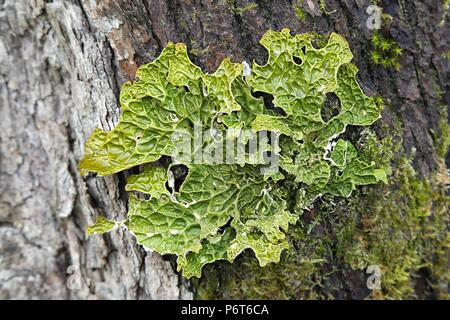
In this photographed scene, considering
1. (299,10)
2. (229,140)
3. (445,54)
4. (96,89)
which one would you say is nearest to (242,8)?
(299,10)

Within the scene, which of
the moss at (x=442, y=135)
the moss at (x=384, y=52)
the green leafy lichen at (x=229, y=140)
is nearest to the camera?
the green leafy lichen at (x=229, y=140)

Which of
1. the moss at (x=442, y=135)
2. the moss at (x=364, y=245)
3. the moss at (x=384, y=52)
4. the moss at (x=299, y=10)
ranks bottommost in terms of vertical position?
the moss at (x=364, y=245)

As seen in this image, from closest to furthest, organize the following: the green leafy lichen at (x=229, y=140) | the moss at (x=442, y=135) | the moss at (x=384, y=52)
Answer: the green leafy lichen at (x=229, y=140) < the moss at (x=384, y=52) < the moss at (x=442, y=135)

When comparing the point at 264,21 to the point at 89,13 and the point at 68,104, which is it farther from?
the point at 68,104

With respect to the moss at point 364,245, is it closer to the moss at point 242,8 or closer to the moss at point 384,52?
the moss at point 384,52

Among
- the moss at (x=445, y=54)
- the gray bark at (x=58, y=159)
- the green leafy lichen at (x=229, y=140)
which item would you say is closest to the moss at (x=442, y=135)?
the moss at (x=445, y=54)

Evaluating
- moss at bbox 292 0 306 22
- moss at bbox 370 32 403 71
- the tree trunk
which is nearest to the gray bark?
the tree trunk

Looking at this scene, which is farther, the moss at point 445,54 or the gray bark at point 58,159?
the moss at point 445,54
